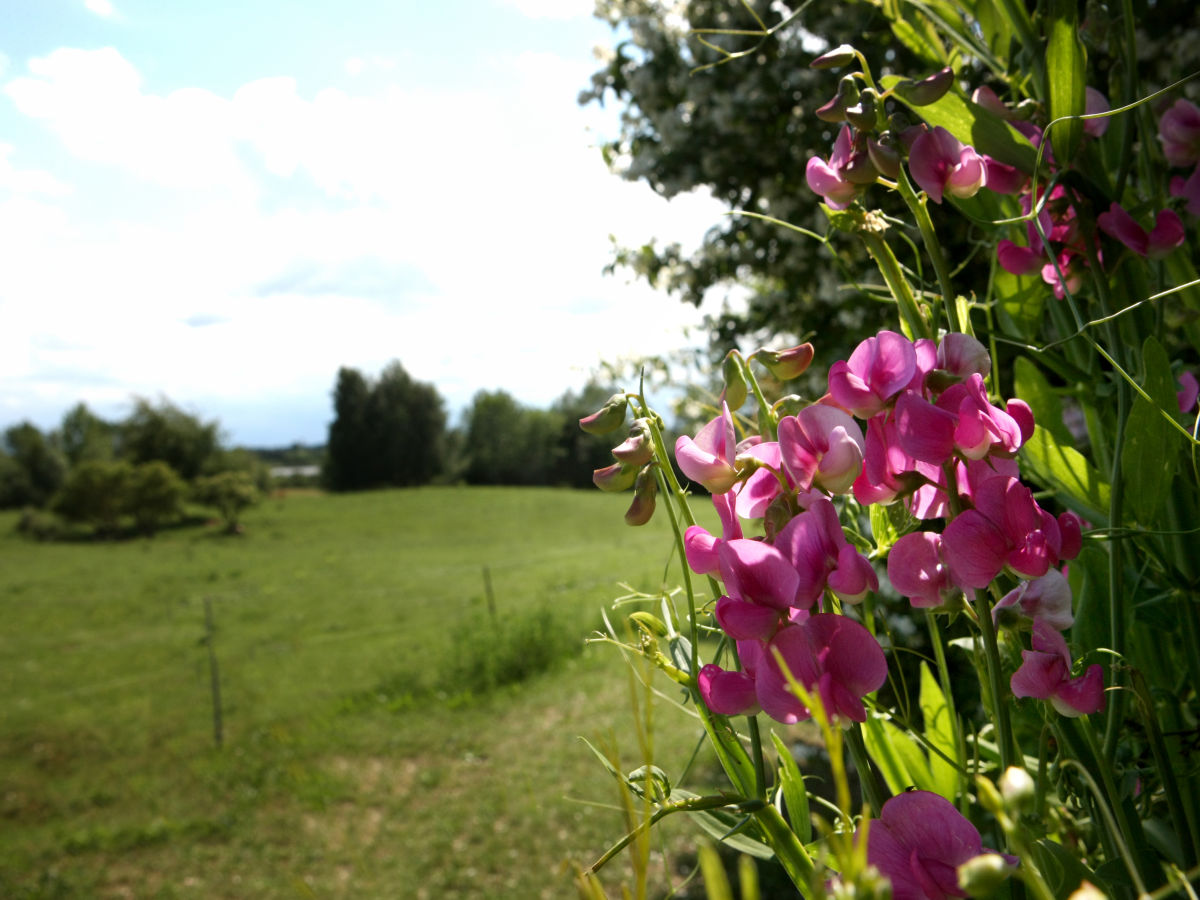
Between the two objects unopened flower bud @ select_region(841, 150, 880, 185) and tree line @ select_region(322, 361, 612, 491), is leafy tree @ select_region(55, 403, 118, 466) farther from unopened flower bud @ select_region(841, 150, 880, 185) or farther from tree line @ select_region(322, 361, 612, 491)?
unopened flower bud @ select_region(841, 150, 880, 185)

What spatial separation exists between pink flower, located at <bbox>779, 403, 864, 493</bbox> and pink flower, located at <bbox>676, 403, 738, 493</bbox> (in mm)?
28

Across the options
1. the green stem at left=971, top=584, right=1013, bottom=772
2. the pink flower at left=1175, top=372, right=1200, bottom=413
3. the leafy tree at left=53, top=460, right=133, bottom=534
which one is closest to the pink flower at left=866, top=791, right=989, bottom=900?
the green stem at left=971, top=584, right=1013, bottom=772

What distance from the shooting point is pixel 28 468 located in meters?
23.9

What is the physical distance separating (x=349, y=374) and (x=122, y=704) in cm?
2617

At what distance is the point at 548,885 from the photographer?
362cm

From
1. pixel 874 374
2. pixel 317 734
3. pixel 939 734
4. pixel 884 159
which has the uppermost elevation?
pixel 884 159

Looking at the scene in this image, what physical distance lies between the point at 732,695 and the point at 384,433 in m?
32.5

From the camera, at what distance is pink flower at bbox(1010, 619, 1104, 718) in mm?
312

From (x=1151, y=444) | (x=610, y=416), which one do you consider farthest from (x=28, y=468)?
(x=1151, y=444)

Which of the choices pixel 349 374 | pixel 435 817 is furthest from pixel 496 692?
pixel 349 374

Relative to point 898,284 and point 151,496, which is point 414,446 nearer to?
point 151,496

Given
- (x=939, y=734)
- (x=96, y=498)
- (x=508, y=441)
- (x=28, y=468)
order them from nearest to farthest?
(x=939, y=734) → (x=96, y=498) → (x=28, y=468) → (x=508, y=441)

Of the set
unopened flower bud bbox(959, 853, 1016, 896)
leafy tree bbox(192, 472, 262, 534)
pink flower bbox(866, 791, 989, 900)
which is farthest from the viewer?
leafy tree bbox(192, 472, 262, 534)

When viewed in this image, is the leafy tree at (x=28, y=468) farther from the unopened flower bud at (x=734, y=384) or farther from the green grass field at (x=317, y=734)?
the unopened flower bud at (x=734, y=384)
